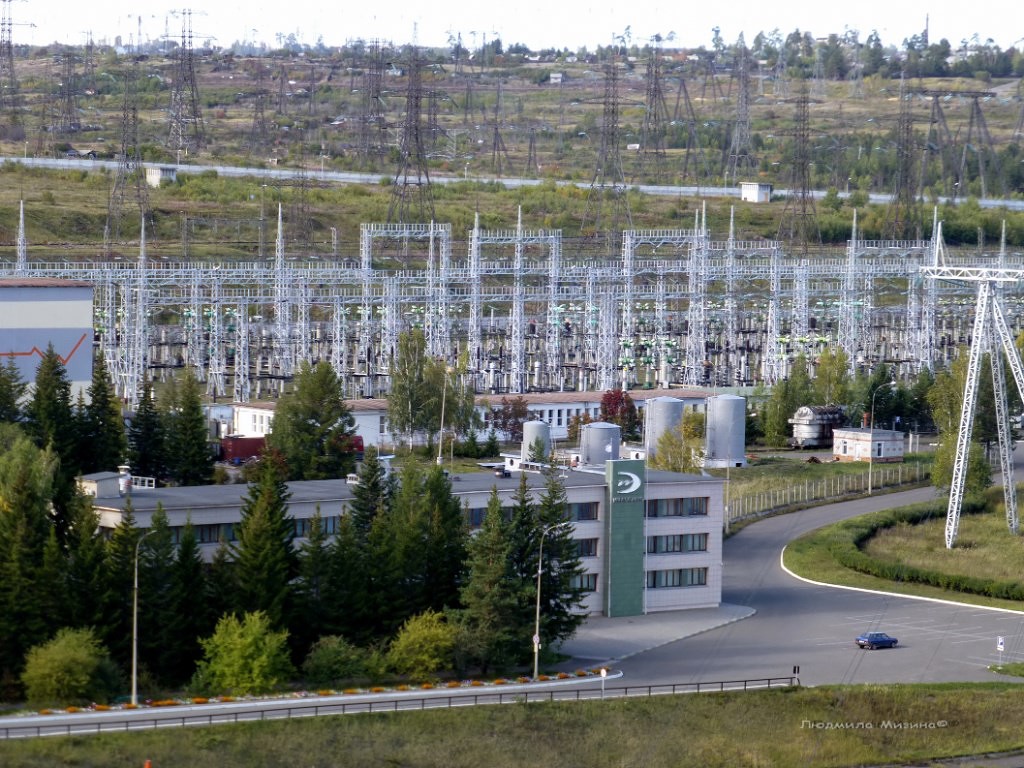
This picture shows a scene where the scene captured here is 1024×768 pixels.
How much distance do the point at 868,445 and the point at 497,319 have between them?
17347mm

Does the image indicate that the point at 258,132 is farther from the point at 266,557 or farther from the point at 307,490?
the point at 266,557

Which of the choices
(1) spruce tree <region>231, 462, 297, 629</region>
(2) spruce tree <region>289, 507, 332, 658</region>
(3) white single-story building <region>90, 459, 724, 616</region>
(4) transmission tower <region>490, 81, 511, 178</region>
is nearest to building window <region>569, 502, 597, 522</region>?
(3) white single-story building <region>90, 459, 724, 616</region>

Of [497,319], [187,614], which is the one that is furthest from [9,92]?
[187,614]

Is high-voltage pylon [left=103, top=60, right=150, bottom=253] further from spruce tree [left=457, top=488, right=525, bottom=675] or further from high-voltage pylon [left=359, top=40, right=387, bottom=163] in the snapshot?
spruce tree [left=457, top=488, right=525, bottom=675]

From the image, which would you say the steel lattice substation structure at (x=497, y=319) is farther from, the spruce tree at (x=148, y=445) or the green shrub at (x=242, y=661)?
the green shrub at (x=242, y=661)

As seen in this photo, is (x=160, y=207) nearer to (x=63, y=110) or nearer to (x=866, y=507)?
(x=63, y=110)

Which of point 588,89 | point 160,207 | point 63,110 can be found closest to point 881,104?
point 588,89

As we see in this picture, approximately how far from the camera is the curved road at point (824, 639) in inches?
829

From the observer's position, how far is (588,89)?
12331cm

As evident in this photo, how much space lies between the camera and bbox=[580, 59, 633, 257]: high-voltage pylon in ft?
163

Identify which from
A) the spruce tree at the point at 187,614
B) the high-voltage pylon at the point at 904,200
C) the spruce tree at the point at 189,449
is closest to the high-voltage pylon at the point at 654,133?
the high-voltage pylon at the point at 904,200

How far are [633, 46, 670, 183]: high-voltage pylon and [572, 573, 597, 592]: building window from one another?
41.2m

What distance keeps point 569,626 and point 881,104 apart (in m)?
97.7

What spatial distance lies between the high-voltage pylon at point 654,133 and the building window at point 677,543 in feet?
132
